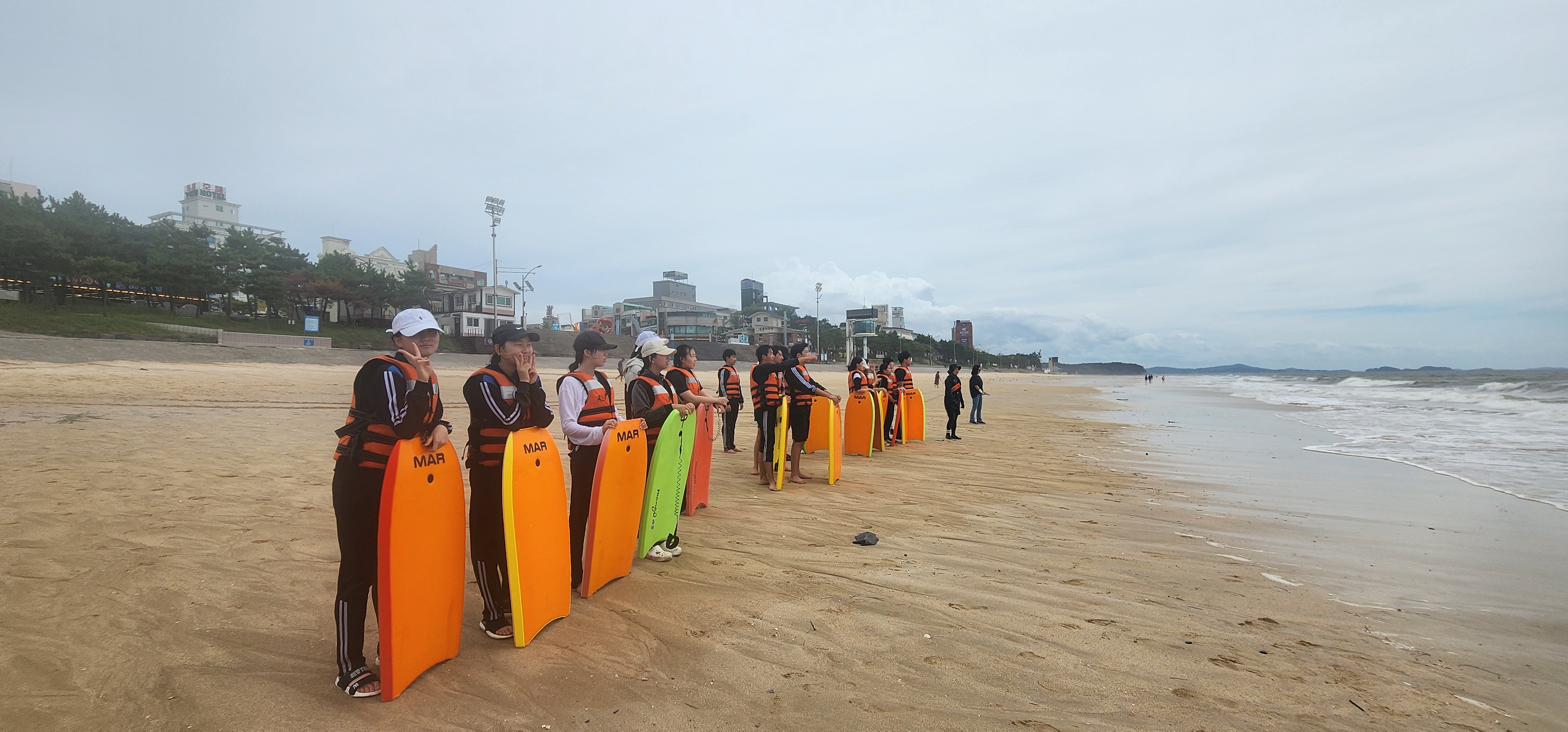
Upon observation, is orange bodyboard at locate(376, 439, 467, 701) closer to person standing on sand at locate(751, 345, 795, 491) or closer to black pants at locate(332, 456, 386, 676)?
black pants at locate(332, 456, 386, 676)

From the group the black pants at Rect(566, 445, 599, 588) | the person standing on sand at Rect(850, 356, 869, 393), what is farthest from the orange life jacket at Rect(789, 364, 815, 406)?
the black pants at Rect(566, 445, 599, 588)

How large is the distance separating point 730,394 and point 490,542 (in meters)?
7.38

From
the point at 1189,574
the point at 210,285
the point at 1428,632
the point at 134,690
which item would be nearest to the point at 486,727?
the point at 134,690

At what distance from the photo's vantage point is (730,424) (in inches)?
444

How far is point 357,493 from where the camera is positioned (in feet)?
9.56

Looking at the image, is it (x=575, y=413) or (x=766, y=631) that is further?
(x=575, y=413)

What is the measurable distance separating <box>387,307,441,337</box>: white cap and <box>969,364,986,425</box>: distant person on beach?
13.9m

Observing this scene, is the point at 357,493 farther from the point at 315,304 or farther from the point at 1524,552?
the point at 315,304

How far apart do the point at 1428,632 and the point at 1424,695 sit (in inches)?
42.6

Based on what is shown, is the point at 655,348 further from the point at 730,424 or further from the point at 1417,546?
the point at 1417,546

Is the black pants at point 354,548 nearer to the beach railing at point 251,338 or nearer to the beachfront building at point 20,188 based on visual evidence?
the beach railing at point 251,338

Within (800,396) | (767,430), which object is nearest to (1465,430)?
(800,396)

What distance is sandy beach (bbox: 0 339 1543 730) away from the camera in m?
2.97

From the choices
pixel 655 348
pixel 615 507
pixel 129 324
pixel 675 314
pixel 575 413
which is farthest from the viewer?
pixel 675 314
